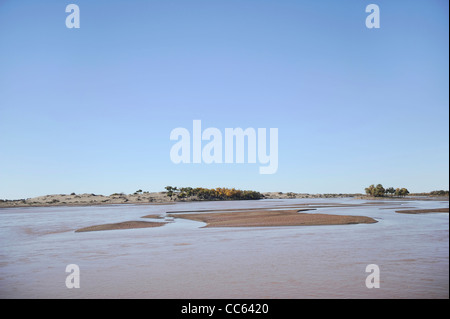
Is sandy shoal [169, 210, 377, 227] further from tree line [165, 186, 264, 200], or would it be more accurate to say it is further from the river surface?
tree line [165, 186, 264, 200]

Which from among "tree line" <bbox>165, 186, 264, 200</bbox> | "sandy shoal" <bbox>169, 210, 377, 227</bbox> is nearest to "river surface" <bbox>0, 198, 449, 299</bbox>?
"sandy shoal" <bbox>169, 210, 377, 227</bbox>

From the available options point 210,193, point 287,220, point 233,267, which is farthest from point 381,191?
point 233,267

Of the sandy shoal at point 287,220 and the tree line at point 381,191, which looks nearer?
the sandy shoal at point 287,220

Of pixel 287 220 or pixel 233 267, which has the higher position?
pixel 233 267

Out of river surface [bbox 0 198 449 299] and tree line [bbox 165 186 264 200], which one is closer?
river surface [bbox 0 198 449 299]

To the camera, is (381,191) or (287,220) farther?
(381,191)

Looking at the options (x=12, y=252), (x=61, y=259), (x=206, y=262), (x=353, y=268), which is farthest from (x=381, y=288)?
(x=12, y=252)

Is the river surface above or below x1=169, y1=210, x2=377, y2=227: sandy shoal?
above

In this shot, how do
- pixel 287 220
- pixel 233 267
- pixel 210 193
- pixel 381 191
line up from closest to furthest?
pixel 233 267 < pixel 287 220 < pixel 381 191 < pixel 210 193

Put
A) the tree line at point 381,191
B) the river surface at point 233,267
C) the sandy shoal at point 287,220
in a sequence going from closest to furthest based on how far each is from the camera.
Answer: the river surface at point 233,267
the sandy shoal at point 287,220
the tree line at point 381,191

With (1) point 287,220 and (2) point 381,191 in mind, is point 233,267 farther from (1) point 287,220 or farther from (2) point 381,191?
(2) point 381,191

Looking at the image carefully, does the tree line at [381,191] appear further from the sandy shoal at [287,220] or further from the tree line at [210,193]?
the sandy shoal at [287,220]

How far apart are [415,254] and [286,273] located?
26.0 feet

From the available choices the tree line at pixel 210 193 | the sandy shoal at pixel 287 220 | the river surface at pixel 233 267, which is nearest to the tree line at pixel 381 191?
the tree line at pixel 210 193
